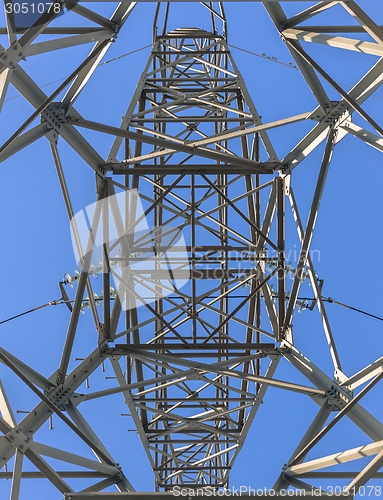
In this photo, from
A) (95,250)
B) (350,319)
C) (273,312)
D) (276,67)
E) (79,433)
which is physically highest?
(276,67)

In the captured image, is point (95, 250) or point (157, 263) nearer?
point (95, 250)

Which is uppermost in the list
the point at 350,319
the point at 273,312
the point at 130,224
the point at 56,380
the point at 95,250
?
the point at 350,319

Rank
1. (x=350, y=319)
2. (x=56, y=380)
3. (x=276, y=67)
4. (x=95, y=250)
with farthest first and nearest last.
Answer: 1. (x=276, y=67)
2. (x=350, y=319)
3. (x=95, y=250)
4. (x=56, y=380)

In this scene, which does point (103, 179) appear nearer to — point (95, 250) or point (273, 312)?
point (95, 250)

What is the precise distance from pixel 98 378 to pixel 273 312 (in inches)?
724

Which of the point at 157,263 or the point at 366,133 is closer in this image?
the point at 366,133

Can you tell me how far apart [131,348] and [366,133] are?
6801mm

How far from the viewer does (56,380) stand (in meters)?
12.0

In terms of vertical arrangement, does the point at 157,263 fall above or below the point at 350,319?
below

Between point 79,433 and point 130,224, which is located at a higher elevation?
point 130,224

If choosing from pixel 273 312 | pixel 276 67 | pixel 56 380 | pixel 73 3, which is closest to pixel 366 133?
pixel 273 312

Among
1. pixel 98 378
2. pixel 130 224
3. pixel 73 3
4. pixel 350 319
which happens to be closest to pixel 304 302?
pixel 130 224

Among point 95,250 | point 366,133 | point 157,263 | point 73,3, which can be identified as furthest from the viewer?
point 157,263

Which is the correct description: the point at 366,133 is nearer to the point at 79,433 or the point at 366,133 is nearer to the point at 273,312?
the point at 273,312
